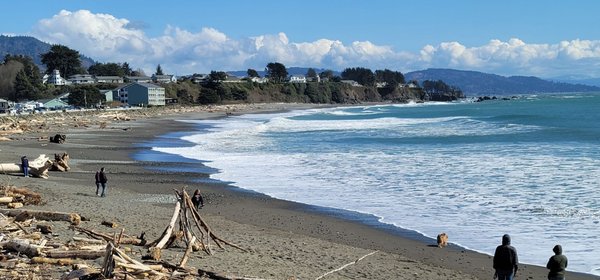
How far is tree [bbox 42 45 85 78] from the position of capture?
148 meters

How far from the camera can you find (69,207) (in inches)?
640

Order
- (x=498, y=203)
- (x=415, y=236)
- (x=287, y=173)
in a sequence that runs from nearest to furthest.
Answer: (x=415, y=236) < (x=498, y=203) < (x=287, y=173)

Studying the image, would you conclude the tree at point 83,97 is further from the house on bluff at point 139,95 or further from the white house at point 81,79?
the white house at point 81,79

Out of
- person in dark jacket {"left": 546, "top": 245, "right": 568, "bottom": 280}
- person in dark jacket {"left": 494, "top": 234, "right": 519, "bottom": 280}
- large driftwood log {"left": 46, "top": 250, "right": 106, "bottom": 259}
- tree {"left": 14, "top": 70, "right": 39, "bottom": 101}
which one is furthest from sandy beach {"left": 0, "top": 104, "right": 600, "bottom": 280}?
tree {"left": 14, "top": 70, "right": 39, "bottom": 101}

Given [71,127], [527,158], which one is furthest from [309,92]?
[527,158]

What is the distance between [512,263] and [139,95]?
399 feet

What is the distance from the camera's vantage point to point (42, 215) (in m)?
13.5

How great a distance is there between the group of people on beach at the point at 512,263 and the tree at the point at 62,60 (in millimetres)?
151313

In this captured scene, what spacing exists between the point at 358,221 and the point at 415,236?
6.92 feet

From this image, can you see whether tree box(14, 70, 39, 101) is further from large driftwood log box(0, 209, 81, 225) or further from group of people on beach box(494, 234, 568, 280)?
group of people on beach box(494, 234, 568, 280)

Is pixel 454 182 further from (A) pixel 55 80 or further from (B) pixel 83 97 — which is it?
(A) pixel 55 80

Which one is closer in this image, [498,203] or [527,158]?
[498,203]

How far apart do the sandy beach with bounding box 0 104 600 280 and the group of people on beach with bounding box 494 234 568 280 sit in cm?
141

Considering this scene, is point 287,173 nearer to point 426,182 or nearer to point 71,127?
point 426,182
